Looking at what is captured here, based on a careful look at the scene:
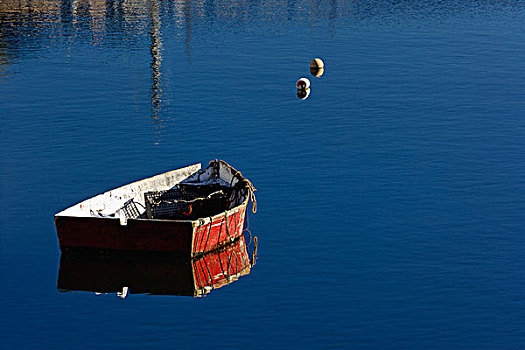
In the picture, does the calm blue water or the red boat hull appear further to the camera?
the red boat hull

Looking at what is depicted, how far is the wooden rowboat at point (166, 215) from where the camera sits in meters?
34.0

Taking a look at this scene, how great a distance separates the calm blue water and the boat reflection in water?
0.60m

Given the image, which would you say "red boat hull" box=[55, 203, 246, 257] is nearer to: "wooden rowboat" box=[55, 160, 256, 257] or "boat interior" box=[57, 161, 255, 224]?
"wooden rowboat" box=[55, 160, 256, 257]

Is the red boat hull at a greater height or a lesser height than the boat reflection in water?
greater

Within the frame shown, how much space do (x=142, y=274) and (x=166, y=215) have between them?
12.0 feet

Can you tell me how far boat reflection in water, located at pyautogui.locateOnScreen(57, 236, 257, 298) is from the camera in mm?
34250

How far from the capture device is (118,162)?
1934 inches

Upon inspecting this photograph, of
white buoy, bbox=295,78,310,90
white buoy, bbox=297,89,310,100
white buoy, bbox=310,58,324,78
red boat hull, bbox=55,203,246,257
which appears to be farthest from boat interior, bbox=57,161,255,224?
white buoy, bbox=310,58,324,78

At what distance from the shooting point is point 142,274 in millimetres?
34594

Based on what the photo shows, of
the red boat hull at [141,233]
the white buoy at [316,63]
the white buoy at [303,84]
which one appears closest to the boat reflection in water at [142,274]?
the red boat hull at [141,233]

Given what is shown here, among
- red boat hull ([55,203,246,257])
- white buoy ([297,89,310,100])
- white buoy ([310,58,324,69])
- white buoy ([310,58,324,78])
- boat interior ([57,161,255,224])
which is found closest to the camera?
red boat hull ([55,203,246,257])

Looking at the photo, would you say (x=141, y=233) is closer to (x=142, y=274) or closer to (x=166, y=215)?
(x=142, y=274)

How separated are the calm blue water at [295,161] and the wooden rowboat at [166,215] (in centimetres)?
221

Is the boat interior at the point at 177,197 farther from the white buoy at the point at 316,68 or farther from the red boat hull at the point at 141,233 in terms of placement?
the white buoy at the point at 316,68
